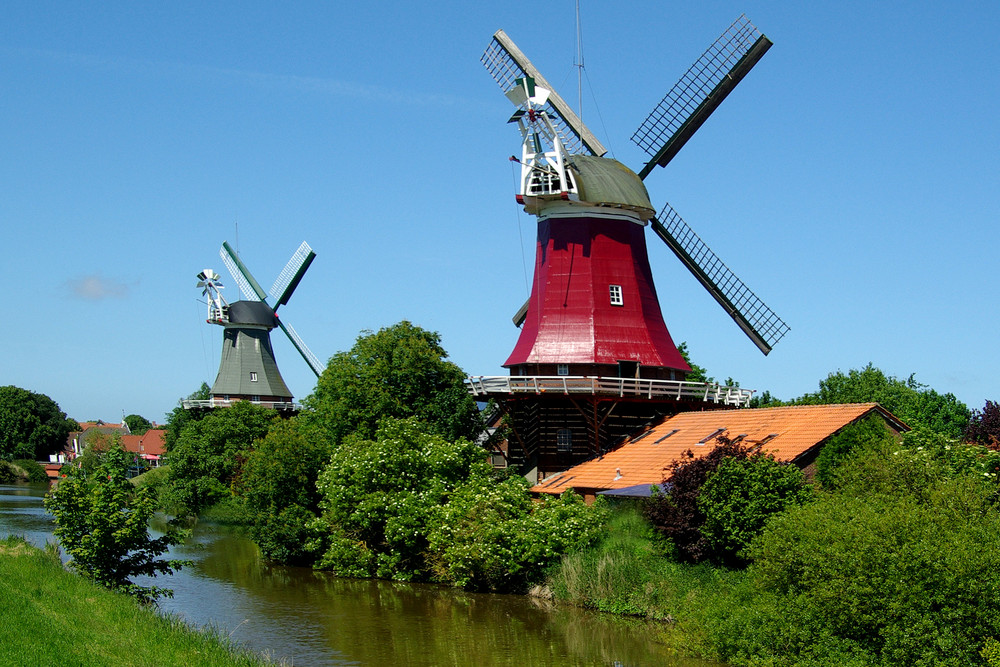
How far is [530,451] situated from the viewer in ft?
106

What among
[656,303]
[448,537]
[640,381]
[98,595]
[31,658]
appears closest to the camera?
[31,658]

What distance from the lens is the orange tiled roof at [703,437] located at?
76.0ft

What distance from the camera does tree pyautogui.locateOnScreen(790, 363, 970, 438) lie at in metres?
37.1

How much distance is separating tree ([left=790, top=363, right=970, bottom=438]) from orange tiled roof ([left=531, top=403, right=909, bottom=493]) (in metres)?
9.95

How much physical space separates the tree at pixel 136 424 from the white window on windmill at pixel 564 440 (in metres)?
104

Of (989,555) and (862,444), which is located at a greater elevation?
(862,444)

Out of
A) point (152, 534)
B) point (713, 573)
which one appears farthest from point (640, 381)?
point (152, 534)

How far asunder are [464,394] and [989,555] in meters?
19.2

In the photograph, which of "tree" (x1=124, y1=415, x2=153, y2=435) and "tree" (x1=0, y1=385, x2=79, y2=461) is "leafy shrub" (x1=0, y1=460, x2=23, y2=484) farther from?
"tree" (x1=124, y1=415, x2=153, y2=435)

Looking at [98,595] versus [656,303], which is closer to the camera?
[98,595]

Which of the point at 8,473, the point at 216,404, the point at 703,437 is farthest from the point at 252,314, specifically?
the point at 703,437

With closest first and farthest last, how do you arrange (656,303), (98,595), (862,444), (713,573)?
1. (98,595)
2. (713,573)
3. (862,444)
4. (656,303)

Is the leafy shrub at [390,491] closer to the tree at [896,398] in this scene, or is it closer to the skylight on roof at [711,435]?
the skylight on roof at [711,435]

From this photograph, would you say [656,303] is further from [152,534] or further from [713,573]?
[152,534]
